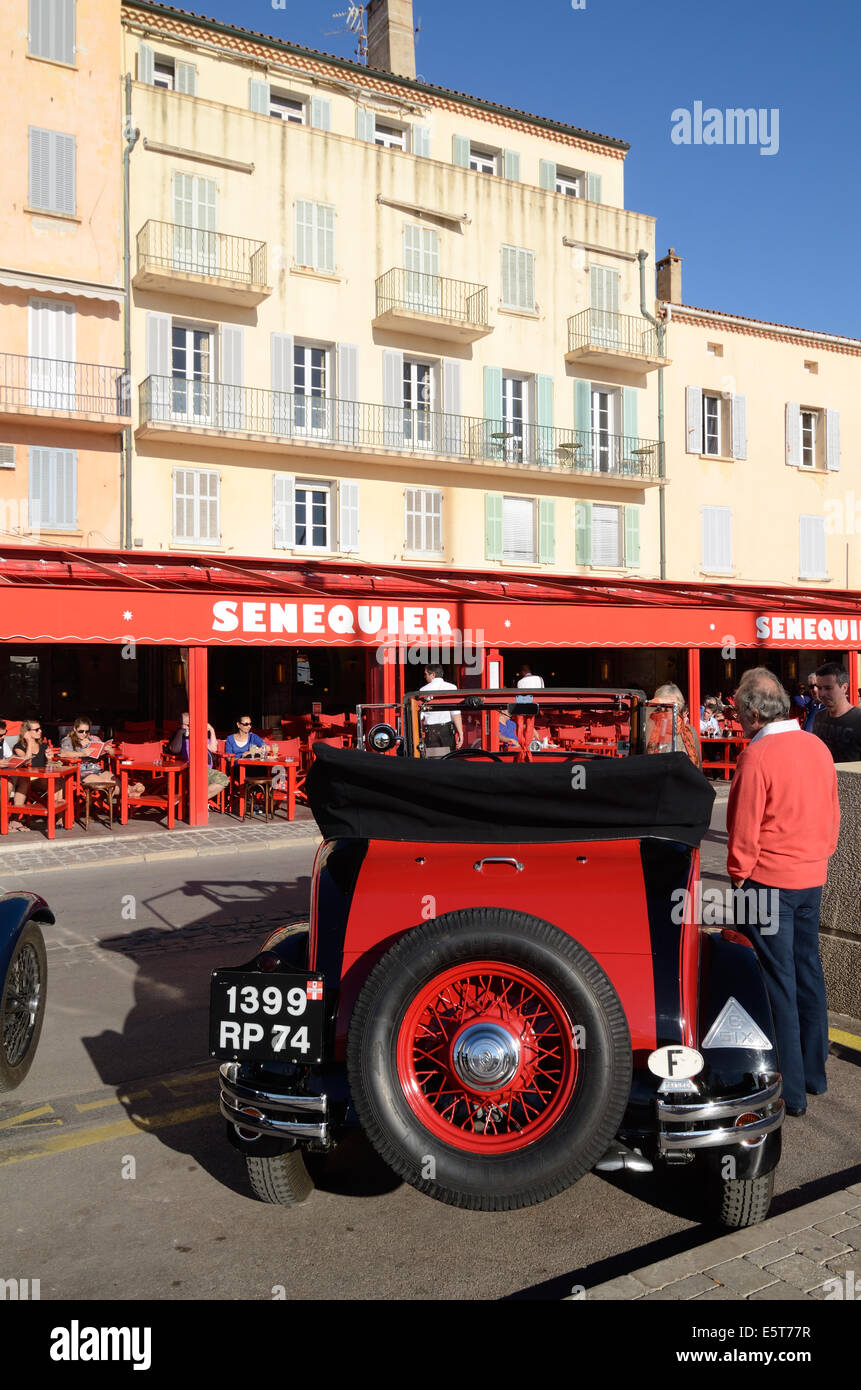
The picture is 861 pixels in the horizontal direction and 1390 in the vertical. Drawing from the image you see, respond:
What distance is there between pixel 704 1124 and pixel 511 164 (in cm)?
2633

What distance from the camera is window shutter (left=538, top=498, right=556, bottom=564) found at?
80.3 feet

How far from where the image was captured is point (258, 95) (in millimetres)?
22000

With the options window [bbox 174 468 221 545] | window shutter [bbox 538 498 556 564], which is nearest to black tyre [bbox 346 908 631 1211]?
window [bbox 174 468 221 545]

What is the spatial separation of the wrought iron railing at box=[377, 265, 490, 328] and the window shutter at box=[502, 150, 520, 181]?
3.86m

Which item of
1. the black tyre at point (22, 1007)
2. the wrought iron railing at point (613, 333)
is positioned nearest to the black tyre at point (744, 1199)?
the black tyre at point (22, 1007)

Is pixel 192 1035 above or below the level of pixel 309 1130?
below

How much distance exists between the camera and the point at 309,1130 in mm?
3256

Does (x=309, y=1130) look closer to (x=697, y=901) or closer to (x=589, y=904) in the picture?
(x=589, y=904)

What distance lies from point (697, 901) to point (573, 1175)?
101cm

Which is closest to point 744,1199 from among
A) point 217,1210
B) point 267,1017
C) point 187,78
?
point 267,1017

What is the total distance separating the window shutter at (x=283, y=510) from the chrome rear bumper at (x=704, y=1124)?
1923 cm

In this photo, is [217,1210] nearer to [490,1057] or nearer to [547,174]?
[490,1057]

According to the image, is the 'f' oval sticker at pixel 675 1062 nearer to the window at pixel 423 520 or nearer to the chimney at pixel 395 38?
the window at pixel 423 520
